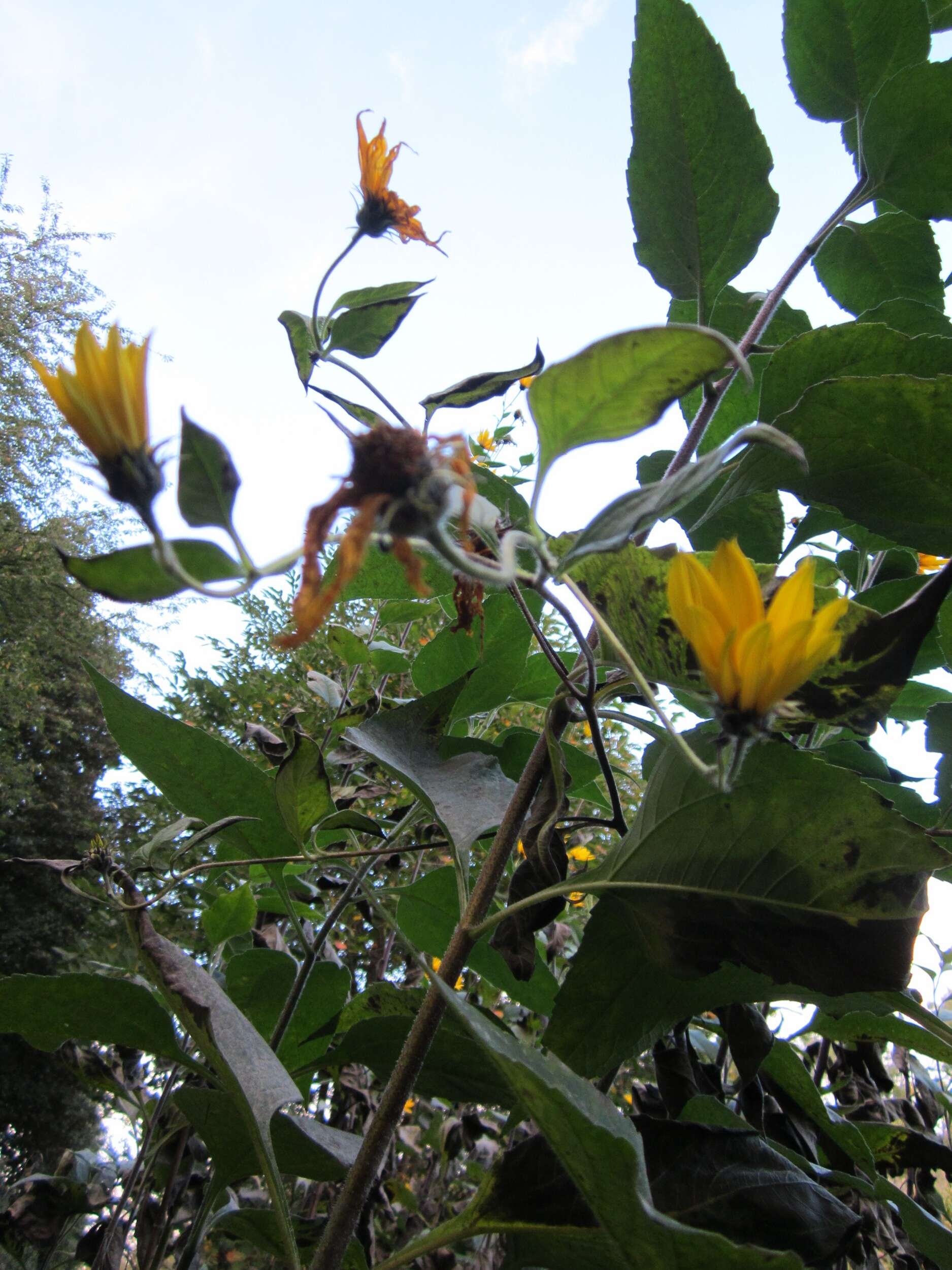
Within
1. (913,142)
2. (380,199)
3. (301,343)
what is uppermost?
(913,142)

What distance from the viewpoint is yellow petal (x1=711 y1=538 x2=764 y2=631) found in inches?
11.1

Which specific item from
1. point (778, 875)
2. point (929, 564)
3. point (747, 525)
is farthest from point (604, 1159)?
point (929, 564)

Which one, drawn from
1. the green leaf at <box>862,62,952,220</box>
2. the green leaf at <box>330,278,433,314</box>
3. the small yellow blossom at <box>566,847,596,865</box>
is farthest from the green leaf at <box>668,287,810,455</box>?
the small yellow blossom at <box>566,847,596,865</box>

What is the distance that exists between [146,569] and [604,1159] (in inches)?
10.2

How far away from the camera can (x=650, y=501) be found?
0.98 feet

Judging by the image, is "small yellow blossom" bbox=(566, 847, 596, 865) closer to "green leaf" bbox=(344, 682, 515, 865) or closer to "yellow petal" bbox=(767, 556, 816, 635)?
"green leaf" bbox=(344, 682, 515, 865)

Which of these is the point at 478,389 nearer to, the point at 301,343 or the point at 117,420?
the point at 301,343

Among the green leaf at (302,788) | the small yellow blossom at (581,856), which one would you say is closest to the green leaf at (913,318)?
the green leaf at (302,788)

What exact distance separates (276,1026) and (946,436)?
60 cm

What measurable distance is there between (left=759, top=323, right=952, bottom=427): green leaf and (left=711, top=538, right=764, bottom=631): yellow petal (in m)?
0.23

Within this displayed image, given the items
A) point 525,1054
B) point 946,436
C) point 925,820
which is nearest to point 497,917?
point 525,1054

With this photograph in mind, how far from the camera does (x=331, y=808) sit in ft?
1.71

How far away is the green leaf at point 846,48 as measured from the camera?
22.3 inches

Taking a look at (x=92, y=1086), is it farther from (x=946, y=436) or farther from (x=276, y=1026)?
(x=946, y=436)
